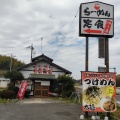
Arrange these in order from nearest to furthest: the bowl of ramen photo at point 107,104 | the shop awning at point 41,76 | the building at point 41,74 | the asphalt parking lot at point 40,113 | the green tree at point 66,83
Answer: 1. the bowl of ramen photo at point 107,104
2. the asphalt parking lot at point 40,113
3. the green tree at point 66,83
4. the shop awning at point 41,76
5. the building at point 41,74

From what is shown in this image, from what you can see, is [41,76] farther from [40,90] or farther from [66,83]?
[66,83]

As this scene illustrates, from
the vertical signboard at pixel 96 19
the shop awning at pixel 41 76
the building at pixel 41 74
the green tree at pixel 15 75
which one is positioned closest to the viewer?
the vertical signboard at pixel 96 19

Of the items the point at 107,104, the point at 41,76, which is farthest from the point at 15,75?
the point at 107,104

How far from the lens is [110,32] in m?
13.2

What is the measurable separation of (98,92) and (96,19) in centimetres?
361

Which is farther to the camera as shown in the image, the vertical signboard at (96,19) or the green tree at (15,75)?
the green tree at (15,75)

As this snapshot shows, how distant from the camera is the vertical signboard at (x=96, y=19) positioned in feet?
43.1

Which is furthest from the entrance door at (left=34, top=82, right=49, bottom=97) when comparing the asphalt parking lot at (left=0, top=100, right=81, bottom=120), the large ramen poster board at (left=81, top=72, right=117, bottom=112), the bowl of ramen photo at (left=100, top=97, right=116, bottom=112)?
the bowl of ramen photo at (left=100, top=97, right=116, bottom=112)

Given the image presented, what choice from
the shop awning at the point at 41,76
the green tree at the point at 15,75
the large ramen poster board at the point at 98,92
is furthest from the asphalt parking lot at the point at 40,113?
the shop awning at the point at 41,76

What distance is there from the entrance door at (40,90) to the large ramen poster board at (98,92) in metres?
20.2

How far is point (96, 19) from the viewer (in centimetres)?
1316

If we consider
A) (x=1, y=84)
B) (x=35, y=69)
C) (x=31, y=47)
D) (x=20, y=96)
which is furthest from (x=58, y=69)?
(x=1, y=84)

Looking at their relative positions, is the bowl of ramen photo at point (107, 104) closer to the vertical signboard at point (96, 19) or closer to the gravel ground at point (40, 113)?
the gravel ground at point (40, 113)

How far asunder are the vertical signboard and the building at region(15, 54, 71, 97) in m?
19.1
